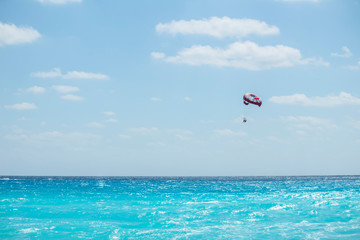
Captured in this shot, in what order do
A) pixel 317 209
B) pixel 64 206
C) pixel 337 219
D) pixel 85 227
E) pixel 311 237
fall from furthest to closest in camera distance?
pixel 64 206 < pixel 317 209 < pixel 337 219 < pixel 85 227 < pixel 311 237

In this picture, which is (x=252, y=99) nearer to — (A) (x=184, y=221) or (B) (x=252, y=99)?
(B) (x=252, y=99)

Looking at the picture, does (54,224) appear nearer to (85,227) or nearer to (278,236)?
(85,227)

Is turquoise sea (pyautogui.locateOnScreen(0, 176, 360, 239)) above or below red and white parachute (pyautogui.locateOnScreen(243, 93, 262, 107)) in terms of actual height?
below

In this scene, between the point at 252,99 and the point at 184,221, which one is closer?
the point at 184,221

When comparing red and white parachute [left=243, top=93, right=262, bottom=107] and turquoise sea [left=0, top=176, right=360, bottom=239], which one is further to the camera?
red and white parachute [left=243, top=93, right=262, bottom=107]

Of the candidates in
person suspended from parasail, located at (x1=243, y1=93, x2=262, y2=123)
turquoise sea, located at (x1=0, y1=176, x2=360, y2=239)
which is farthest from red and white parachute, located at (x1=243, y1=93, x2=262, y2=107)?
turquoise sea, located at (x1=0, y1=176, x2=360, y2=239)

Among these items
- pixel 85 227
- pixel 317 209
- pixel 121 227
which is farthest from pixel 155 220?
pixel 317 209

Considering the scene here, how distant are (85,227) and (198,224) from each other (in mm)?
5652

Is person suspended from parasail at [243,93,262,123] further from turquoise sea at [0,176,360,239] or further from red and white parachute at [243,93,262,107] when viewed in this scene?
turquoise sea at [0,176,360,239]

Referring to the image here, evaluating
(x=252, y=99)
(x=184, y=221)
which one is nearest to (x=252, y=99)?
(x=252, y=99)

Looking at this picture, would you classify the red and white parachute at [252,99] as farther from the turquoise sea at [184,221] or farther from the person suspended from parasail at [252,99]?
the turquoise sea at [184,221]

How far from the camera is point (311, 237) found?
56.1 ft

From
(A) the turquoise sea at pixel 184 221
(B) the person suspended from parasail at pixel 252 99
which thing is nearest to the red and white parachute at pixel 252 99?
(B) the person suspended from parasail at pixel 252 99

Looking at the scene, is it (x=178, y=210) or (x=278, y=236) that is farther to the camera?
(x=178, y=210)
